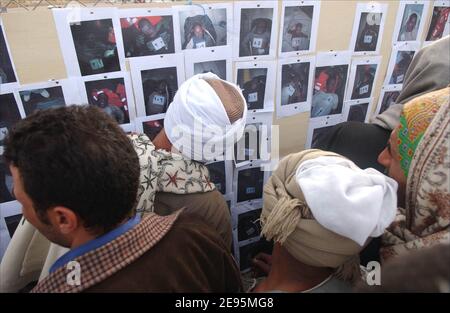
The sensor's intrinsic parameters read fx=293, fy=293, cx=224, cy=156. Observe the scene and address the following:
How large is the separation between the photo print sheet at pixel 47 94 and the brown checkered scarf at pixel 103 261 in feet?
1.42

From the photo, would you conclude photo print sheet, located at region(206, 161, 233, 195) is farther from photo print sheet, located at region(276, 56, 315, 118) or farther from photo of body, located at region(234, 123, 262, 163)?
photo print sheet, located at region(276, 56, 315, 118)

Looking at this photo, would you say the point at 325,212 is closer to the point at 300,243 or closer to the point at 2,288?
the point at 300,243

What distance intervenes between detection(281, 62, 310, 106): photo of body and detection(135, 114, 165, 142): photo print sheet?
47 cm

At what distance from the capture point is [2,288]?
66 cm

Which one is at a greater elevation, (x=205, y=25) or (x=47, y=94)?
(x=205, y=25)

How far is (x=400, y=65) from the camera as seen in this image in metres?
1.28

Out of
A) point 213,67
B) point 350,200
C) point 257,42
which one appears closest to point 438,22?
point 257,42

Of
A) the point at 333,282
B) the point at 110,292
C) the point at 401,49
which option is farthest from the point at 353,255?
the point at 401,49

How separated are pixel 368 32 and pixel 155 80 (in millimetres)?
847

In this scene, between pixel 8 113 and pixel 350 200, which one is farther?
pixel 8 113

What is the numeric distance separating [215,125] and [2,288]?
0.62 m

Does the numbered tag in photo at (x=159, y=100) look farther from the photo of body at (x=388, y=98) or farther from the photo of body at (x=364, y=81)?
the photo of body at (x=388, y=98)

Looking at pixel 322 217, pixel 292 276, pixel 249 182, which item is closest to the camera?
pixel 322 217

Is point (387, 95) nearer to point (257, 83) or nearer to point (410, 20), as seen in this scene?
point (410, 20)
